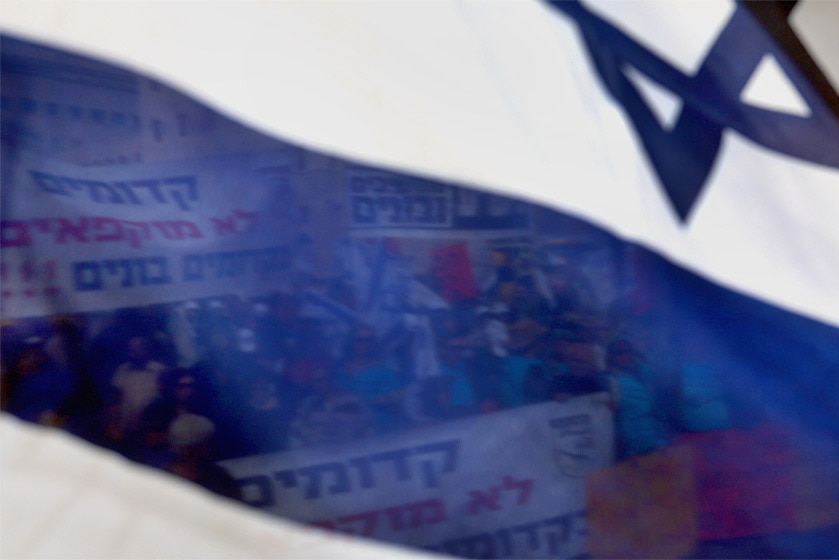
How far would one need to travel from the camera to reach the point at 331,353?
0.62 m

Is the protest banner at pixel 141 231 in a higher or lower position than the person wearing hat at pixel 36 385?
higher

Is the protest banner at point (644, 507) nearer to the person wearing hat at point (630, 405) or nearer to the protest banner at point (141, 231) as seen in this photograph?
the person wearing hat at point (630, 405)

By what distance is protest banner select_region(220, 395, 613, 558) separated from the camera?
1.94 ft

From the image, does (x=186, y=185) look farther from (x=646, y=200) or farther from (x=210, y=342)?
(x=646, y=200)

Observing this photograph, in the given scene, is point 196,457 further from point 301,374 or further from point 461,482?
point 461,482

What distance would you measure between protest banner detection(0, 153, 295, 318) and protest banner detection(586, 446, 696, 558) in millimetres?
310

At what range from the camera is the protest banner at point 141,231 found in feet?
1.99

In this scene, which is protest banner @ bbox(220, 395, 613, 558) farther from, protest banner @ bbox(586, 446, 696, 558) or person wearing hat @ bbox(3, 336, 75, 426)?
person wearing hat @ bbox(3, 336, 75, 426)

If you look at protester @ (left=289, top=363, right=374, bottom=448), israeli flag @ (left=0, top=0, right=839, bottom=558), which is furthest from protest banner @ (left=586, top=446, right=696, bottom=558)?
protester @ (left=289, top=363, right=374, bottom=448)

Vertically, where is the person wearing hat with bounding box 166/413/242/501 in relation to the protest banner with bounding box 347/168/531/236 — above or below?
below

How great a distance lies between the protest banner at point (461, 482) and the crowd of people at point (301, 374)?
0.04 feet

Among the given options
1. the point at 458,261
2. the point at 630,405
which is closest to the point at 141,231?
the point at 458,261

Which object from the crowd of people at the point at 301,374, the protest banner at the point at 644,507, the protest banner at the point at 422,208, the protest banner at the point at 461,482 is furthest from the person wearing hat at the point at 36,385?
the protest banner at the point at 644,507

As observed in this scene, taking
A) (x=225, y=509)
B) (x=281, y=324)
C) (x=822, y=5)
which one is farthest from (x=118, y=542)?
(x=822, y=5)
